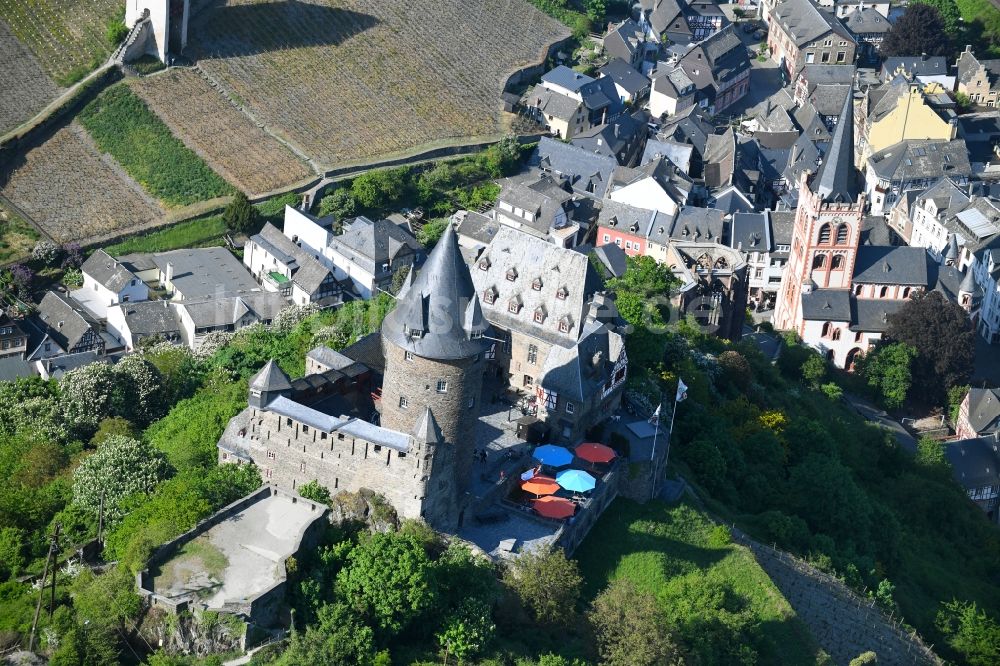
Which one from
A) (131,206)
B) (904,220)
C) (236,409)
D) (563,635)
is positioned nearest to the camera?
(563,635)

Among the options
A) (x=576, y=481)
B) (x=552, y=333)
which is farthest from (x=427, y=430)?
(x=552, y=333)

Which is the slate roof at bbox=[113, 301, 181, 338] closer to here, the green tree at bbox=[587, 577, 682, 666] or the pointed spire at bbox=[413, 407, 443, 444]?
the pointed spire at bbox=[413, 407, 443, 444]

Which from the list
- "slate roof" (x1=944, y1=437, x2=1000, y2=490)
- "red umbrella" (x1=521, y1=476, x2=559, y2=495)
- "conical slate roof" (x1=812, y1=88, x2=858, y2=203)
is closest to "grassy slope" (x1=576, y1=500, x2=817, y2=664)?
"red umbrella" (x1=521, y1=476, x2=559, y2=495)

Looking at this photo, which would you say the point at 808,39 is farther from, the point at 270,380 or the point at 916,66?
the point at 270,380

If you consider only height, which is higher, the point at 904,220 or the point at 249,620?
the point at 249,620

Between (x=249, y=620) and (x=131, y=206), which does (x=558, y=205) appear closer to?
(x=131, y=206)

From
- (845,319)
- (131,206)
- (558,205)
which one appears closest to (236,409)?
(131,206)

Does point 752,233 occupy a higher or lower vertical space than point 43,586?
lower
